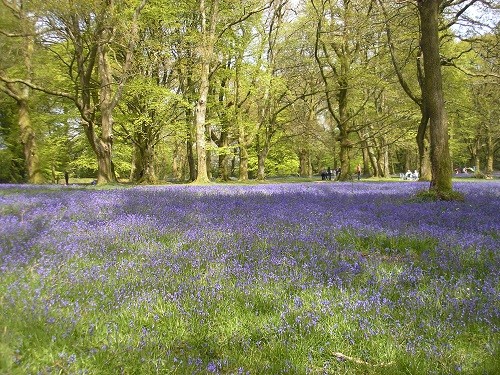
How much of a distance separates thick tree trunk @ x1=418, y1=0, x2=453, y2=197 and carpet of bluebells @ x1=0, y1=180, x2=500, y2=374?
5.58 meters

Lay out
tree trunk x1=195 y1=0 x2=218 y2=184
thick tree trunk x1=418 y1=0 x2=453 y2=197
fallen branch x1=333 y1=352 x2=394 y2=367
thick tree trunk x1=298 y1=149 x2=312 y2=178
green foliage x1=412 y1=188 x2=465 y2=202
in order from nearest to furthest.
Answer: fallen branch x1=333 y1=352 x2=394 y2=367 < green foliage x1=412 y1=188 x2=465 y2=202 < thick tree trunk x1=418 y1=0 x2=453 y2=197 < tree trunk x1=195 y1=0 x2=218 y2=184 < thick tree trunk x1=298 y1=149 x2=312 y2=178

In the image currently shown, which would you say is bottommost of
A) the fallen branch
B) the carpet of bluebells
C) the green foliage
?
the fallen branch

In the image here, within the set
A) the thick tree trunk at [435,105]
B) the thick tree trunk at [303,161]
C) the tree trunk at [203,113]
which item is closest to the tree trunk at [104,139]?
the tree trunk at [203,113]

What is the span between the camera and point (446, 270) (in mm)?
4402

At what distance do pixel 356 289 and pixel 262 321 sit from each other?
119cm

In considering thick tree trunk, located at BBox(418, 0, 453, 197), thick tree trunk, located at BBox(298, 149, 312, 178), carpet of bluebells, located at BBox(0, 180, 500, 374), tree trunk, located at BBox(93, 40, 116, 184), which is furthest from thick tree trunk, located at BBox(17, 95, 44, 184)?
thick tree trunk, located at BBox(298, 149, 312, 178)

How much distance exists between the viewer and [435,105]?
11852 millimetres

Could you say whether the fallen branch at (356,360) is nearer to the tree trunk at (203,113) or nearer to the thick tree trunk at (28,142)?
the tree trunk at (203,113)

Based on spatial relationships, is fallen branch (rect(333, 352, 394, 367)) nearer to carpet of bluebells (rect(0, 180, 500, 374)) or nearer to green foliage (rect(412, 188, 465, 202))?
carpet of bluebells (rect(0, 180, 500, 374))

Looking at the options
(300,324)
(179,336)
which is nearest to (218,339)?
(179,336)

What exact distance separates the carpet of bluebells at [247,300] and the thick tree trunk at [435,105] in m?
5.58

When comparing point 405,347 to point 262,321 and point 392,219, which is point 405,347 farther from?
point 392,219

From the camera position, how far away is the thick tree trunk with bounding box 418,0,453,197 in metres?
11.6

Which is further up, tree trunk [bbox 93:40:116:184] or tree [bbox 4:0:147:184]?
tree [bbox 4:0:147:184]
